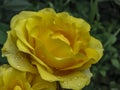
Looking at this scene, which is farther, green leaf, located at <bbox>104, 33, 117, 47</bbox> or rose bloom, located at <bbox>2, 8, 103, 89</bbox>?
green leaf, located at <bbox>104, 33, 117, 47</bbox>

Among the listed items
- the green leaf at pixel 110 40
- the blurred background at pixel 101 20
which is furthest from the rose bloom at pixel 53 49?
the green leaf at pixel 110 40

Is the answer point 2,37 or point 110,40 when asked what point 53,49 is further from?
point 110,40

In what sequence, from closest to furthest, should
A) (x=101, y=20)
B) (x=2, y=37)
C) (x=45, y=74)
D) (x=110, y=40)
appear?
(x=45, y=74) → (x=2, y=37) → (x=110, y=40) → (x=101, y=20)

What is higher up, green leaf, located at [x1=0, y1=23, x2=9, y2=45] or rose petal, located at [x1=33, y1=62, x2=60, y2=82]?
rose petal, located at [x1=33, y1=62, x2=60, y2=82]

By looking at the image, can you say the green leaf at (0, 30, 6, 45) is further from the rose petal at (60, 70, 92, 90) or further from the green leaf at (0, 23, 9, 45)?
the rose petal at (60, 70, 92, 90)

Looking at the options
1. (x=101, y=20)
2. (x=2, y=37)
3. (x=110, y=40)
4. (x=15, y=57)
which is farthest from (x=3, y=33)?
(x=101, y=20)

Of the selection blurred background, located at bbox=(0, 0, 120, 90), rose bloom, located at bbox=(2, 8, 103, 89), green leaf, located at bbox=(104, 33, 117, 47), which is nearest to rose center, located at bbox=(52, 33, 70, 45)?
rose bloom, located at bbox=(2, 8, 103, 89)

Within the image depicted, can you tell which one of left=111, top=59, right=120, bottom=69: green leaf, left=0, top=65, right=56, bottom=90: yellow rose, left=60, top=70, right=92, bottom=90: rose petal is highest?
left=60, top=70, right=92, bottom=90: rose petal
